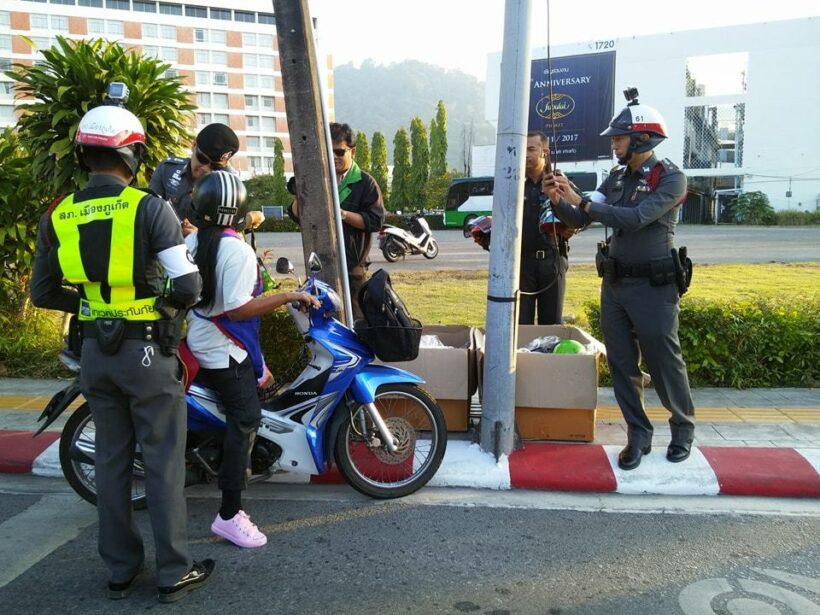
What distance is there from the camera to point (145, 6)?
7469 centimetres

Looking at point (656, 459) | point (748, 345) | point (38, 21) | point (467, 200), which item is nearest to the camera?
point (656, 459)

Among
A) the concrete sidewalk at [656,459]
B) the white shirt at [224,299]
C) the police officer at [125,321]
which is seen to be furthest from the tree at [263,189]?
the police officer at [125,321]

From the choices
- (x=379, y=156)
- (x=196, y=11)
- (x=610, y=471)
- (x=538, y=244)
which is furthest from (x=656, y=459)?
(x=196, y=11)

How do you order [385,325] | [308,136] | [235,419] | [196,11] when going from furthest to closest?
1. [196,11]
2. [308,136]
3. [385,325]
4. [235,419]

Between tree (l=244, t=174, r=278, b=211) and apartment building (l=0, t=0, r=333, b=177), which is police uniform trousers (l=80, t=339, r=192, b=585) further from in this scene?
apartment building (l=0, t=0, r=333, b=177)

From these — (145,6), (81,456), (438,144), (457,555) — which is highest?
(145,6)

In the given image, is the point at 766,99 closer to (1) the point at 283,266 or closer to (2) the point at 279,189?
(2) the point at 279,189

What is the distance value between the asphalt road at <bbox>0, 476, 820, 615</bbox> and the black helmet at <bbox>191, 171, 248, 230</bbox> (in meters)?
1.57

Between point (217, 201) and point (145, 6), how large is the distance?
82552mm

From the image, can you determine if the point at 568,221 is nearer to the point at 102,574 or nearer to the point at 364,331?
the point at 364,331

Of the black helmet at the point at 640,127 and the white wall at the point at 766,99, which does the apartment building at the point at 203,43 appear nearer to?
the white wall at the point at 766,99

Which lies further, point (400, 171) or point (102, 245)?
point (400, 171)

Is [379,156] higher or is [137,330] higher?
[379,156]

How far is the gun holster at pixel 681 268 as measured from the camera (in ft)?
13.1
